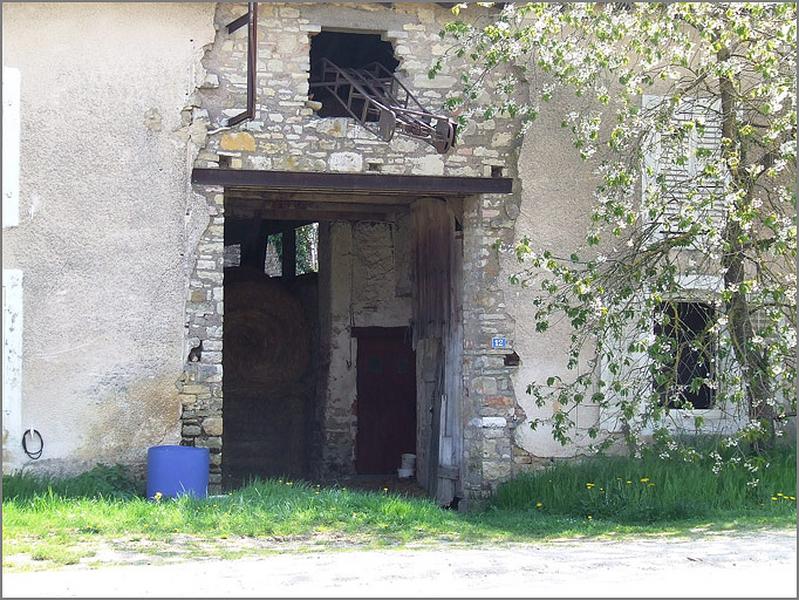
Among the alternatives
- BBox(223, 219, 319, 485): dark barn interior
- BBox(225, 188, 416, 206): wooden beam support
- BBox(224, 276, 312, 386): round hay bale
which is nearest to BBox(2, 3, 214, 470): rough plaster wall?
BBox(225, 188, 416, 206): wooden beam support

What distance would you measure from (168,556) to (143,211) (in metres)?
3.85

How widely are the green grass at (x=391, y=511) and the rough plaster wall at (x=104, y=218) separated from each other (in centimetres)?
68

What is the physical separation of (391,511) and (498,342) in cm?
243

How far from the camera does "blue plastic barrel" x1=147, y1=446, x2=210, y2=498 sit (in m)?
10.2

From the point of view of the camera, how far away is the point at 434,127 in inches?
427

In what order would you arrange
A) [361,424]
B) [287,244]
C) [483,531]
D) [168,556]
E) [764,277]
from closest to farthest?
[168,556]
[483,531]
[764,277]
[361,424]
[287,244]

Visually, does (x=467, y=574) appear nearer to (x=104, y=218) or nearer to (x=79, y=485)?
(x=79, y=485)

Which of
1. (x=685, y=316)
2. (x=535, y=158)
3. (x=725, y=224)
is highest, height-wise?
(x=535, y=158)

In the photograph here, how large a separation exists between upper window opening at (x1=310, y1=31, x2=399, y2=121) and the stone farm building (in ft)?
2.07

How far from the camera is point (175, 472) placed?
33.6 ft

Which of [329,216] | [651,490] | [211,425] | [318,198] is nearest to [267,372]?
[329,216]

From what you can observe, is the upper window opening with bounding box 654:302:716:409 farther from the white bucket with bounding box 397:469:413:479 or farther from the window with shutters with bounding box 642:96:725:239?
the white bucket with bounding box 397:469:413:479

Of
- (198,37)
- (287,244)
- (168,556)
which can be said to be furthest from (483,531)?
(287,244)

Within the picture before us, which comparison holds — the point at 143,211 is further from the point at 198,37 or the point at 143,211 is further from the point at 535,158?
the point at 535,158
